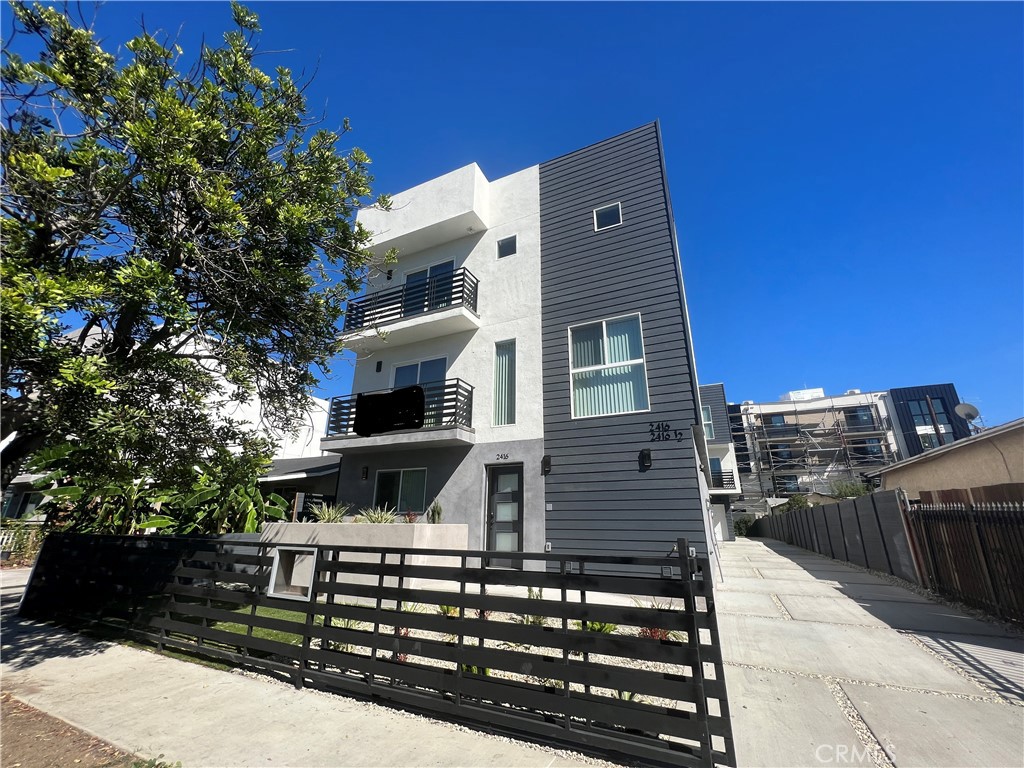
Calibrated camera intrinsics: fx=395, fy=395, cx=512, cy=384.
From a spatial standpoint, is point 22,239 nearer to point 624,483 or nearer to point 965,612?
point 624,483

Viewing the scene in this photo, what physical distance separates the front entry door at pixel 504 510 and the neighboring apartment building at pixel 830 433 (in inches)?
1511

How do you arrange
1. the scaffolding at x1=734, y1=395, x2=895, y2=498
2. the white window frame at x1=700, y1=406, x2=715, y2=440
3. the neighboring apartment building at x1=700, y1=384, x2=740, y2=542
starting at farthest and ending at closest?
the scaffolding at x1=734, y1=395, x2=895, y2=498, the white window frame at x1=700, y1=406, x2=715, y2=440, the neighboring apartment building at x1=700, y1=384, x2=740, y2=542

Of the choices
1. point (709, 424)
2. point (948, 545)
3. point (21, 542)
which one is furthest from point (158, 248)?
point (709, 424)

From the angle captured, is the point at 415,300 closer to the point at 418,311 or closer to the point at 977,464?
the point at 418,311

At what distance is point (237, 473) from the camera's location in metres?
5.38

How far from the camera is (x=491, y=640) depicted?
3.88 meters

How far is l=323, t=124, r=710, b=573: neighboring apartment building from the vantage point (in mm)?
8070

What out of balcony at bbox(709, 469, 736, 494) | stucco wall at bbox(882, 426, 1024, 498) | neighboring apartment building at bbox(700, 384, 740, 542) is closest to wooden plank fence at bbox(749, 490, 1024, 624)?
stucco wall at bbox(882, 426, 1024, 498)

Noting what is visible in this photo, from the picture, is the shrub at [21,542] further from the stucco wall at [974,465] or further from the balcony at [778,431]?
the balcony at [778,431]

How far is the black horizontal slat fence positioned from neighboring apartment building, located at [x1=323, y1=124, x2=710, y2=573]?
3.35 meters

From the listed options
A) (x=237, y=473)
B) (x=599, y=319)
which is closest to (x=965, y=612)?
(x=599, y=319)

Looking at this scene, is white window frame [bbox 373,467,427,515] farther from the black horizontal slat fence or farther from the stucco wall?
the stucco wall

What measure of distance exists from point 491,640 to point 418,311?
918cm

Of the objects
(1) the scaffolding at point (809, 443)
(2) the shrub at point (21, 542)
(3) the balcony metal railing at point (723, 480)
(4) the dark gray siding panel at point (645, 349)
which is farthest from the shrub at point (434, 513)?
(1) the scaffolding at point (809, 443)
